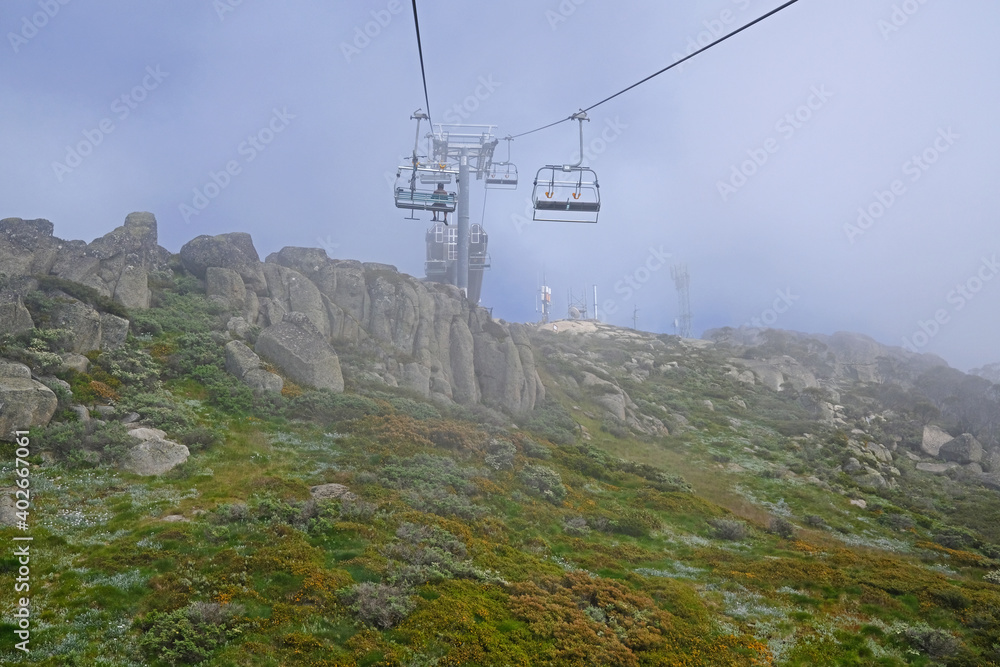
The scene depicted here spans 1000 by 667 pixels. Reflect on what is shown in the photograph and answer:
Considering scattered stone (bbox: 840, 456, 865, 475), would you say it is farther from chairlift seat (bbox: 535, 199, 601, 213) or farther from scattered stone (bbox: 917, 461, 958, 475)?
chairlift seat (bbox: 535, 199, 601, 213)

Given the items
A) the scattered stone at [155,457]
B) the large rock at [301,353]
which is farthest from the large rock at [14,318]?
the large rock at [301,353]

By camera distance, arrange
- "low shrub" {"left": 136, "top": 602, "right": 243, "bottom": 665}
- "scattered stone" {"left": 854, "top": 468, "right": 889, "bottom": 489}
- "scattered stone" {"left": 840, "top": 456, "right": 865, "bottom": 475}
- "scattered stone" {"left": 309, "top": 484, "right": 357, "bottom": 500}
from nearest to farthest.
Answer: "low shrub" {"left": 136, "top": 602, "right": 243, "bottom": 665} → "scattered stone" {"left": 309, "top": 484, "right": 357, "bottom": 500} → "scattered stone" {"left": 854, "top": 468, "right": 889, "bottom": 489} → "scattered stone" {"left": 840, "top": 456, "right": 865, "bottom": 475}

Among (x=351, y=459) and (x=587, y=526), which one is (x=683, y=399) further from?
(x=351, y=459)

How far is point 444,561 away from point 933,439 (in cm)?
5305

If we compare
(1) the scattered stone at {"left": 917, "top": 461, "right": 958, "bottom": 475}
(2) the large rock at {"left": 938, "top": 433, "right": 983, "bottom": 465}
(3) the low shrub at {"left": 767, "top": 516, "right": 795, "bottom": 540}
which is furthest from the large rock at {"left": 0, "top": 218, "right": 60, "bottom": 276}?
(2) the large rock at {"left": 938, "top": 433, "right": 983, "bottom": 465}

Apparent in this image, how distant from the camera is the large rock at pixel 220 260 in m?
39.5

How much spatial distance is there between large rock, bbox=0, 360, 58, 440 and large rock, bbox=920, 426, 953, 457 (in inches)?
2370

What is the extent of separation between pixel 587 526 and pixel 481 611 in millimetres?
9282

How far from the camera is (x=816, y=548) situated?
2147 cm

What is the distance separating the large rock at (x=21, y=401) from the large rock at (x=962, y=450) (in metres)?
59.4


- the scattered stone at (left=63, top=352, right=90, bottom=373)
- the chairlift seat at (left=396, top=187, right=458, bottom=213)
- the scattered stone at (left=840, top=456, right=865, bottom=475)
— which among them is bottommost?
the scattered stone at (left=840, top=456, right=865, bottom=475)

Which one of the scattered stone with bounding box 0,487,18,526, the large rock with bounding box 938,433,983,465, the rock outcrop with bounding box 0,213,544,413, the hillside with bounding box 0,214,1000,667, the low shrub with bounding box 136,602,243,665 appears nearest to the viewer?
the low shrub with bounding box 136,602,243,665

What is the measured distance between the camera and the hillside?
11.7 metres

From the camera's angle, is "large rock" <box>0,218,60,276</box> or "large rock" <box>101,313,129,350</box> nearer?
"large rock" <box>101,313,129,350</box>
